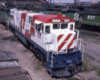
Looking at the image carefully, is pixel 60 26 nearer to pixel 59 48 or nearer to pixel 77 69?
pixel 59 48

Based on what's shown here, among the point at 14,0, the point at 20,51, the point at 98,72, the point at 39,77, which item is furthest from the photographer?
the point at 14,0

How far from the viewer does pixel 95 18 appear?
2189cm

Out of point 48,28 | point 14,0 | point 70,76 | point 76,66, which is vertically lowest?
point 70,76

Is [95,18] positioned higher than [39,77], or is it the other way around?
[95,18]

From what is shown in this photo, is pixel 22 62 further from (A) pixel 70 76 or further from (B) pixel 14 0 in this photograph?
(B) pixel 14 0

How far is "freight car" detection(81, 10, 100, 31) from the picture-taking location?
70.7ft

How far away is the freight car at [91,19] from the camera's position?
21.5m

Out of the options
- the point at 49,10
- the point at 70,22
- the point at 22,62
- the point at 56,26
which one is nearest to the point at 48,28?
the point at 56,26

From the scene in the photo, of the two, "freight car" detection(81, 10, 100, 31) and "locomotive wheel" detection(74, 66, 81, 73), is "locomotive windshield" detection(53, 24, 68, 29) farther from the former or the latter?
"freight car" detection(81, 10, 100, 31)

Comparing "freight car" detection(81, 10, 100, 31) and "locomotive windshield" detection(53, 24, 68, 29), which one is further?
"freight car" detection(81, 10, 100, 31)

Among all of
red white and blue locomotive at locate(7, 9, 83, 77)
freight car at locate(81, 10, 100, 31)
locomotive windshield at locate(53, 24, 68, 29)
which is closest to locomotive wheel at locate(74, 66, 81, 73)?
red white and blue locomotive at locate(7, 9, 83, 77)

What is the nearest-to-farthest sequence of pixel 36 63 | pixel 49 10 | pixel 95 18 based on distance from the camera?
1. pixel 36 63
2. pixel 95 18
3. pixel 49 10

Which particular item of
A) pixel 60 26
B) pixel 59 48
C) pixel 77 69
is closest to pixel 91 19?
pixel 60 26

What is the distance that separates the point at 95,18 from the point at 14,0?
59.3 meters
